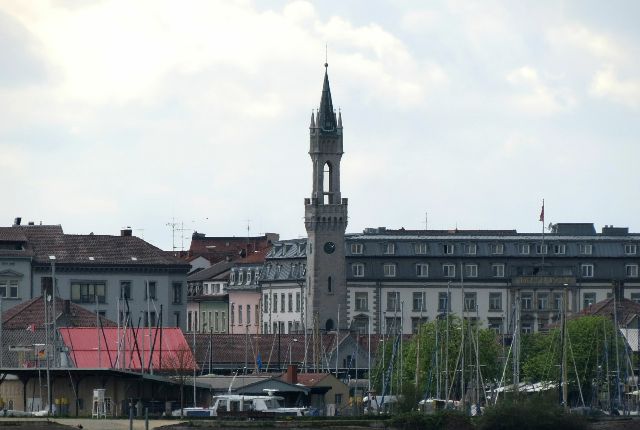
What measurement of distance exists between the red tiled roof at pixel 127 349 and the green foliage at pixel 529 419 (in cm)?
3363

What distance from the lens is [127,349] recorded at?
169 metres

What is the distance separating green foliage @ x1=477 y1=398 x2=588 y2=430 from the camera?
131375mm

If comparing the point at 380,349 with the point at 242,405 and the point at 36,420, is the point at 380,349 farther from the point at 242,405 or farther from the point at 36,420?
the point at 36,420

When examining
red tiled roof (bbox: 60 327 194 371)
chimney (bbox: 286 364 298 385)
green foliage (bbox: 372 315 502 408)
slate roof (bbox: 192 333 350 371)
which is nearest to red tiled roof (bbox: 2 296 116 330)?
red tiled roof (bbox: 60 327 194 371)

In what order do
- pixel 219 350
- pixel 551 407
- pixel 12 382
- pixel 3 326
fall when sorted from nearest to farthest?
1. pixel 551 407
2. pixel 12 382
3. pixel 3 326
4. pixel 219 350

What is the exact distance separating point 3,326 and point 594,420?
164 ft

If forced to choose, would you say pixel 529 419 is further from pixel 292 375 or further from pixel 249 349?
pixel 249 349

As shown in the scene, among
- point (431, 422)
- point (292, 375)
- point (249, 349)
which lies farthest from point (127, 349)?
point (431, 422)

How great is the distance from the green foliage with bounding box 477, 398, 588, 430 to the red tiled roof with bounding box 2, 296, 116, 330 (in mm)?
50433

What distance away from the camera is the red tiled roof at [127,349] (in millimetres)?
164750

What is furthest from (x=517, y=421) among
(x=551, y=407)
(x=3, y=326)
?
(x=3, y=326)

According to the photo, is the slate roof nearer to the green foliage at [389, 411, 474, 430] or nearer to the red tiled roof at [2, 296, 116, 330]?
the red tiled roof at [2, 296, 116, 330]

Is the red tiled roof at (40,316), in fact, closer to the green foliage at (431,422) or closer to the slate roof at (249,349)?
the slate roof at (249,349)

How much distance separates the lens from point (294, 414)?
138 metres
